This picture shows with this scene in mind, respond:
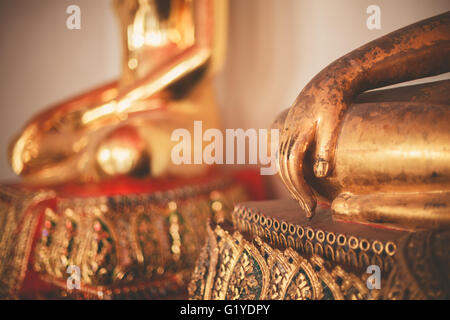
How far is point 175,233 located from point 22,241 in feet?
1.23

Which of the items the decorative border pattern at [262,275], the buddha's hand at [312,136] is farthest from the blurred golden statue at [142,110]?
the buddha's hand at [312,136]

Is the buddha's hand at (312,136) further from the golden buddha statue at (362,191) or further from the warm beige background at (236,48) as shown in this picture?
the warm beige background at (236,48)

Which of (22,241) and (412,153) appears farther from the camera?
(22,241)

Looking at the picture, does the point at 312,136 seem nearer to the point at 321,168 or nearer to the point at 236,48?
the point at 321,168

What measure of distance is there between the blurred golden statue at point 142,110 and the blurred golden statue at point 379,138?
22.9 inches

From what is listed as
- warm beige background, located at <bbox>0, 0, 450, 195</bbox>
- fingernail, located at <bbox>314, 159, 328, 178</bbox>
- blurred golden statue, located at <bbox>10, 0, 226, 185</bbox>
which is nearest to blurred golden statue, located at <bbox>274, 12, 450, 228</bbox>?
fingernail, located at <bbox>314, 159, 328, 178</bbox>

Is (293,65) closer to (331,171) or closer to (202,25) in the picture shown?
(202,25)

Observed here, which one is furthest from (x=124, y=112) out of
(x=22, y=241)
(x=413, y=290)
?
(x=413, y=290)

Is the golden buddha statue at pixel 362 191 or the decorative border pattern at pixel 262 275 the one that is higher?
the golden buddha statue at pixel 362 191

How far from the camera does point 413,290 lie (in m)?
0.42

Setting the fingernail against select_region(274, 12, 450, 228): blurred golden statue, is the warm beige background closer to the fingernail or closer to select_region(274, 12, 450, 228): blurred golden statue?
select_region(274, 12, 450, 228): blurred golden statue

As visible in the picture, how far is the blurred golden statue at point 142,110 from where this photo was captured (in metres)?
1.05

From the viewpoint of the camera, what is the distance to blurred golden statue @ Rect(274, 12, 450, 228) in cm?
49

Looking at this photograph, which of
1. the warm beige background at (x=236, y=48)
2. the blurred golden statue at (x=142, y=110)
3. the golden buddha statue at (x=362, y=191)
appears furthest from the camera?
the blurred golden statue at (x=142, y=110)
